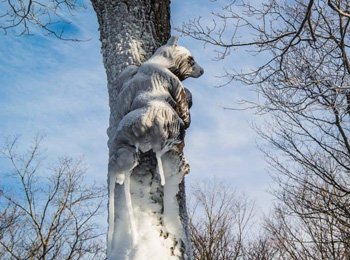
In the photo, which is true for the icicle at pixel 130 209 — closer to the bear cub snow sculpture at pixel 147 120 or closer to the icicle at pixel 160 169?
the bear cub snow sculpture at pixel 147 120

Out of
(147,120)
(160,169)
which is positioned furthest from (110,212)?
(147,120)

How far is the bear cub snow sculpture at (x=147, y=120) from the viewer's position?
5.70 ft

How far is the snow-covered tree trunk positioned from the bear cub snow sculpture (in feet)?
0.18

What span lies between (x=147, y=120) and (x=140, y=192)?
385 millimetres

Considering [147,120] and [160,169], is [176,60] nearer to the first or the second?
[147,120]

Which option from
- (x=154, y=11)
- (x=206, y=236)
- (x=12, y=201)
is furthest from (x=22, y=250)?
(x=154, y=11)

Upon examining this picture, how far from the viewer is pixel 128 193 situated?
5.84ft

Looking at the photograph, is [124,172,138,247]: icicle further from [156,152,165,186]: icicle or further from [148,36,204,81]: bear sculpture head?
[148,36,204,81]: bear sculpture head

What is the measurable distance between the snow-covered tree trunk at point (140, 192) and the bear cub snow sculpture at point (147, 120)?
0.05 meters

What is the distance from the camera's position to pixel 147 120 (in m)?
1.72

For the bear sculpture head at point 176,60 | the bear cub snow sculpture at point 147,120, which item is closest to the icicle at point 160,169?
the bear cub snow sculpture at point 147,120

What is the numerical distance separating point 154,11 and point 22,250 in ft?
36.1

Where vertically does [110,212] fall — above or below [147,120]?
below

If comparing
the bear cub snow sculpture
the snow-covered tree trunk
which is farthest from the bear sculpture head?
the snow-covered tree trunk
